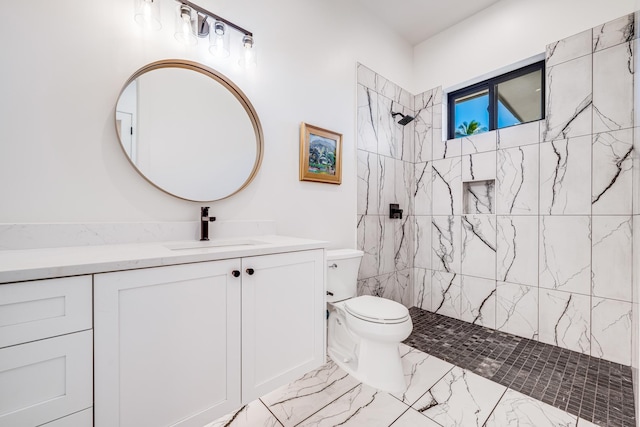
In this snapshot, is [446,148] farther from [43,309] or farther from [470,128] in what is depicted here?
[43,309]

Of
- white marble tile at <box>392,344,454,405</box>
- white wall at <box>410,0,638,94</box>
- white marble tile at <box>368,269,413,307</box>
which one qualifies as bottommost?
white marble tile at <box>392,344,454,405</box>

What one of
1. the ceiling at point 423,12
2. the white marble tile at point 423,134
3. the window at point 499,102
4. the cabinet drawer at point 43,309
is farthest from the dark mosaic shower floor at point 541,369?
the ceiling at point 423,12

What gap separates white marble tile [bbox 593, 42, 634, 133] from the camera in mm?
1711

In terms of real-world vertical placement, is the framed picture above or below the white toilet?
above

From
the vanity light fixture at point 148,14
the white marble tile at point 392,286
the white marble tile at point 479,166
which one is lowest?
the white marble tile at point 392,286

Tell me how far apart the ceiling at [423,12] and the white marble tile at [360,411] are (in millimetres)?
3101

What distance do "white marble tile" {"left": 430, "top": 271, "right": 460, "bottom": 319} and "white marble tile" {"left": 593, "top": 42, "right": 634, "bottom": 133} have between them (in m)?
1.60

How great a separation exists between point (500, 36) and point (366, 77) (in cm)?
123

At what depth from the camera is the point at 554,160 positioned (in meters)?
1.99

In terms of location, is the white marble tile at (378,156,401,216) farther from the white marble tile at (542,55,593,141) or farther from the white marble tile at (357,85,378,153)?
the white marble tile at (542,55,593,141)

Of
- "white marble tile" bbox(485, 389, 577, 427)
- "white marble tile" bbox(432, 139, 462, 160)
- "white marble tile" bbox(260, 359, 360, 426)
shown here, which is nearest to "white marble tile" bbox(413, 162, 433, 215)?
"white marble tile" bbox(432, 139, 462, 160)

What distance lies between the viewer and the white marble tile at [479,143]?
229 centimetres

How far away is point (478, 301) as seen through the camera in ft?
7.75

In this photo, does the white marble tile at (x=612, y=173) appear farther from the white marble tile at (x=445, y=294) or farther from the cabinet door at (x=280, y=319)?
the cabinet door at (x=280, y=319)
